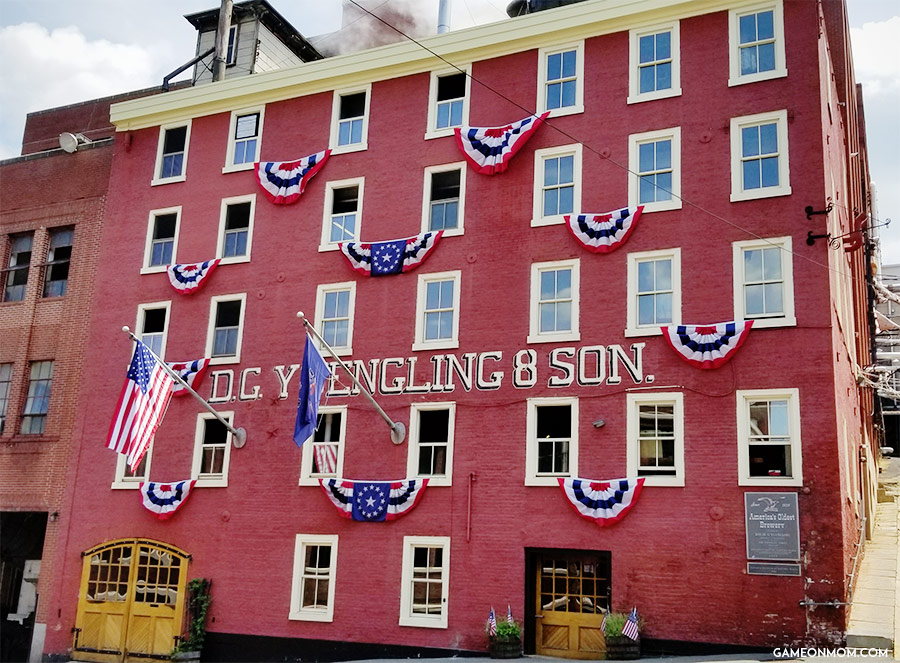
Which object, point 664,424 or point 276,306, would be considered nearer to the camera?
point 664,424

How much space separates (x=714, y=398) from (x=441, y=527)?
22.8ft

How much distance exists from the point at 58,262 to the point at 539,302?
53.3 ft

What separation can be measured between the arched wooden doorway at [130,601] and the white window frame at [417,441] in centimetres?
676

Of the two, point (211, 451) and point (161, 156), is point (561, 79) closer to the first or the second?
point (161, 156)

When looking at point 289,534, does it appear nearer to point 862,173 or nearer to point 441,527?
point 441,527

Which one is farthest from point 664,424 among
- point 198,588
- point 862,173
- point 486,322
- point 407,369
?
point 862,173

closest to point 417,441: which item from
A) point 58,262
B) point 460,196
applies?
point 460,196

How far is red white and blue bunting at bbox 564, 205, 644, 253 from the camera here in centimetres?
2214

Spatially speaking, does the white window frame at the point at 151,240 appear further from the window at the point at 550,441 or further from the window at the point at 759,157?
the window at the point at 759,157

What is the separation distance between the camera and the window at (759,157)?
21.3 metres

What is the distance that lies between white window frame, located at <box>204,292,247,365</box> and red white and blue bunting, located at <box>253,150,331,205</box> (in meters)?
2.92

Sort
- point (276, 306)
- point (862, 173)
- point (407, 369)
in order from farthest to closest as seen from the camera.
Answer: point (862, 173) < point (276, 306) < point (407, 369)

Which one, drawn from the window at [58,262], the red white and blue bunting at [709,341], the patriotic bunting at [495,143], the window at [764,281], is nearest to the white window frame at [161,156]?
the window at [58,262]

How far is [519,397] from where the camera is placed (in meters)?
22.3
